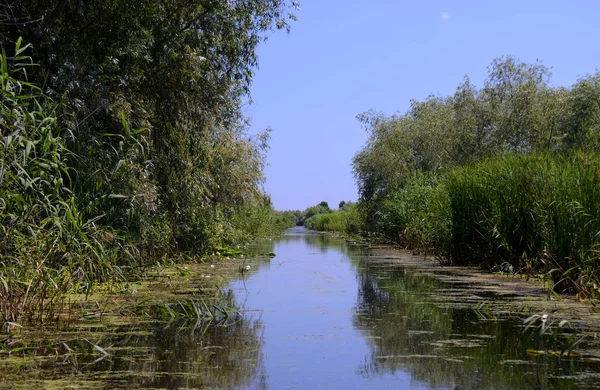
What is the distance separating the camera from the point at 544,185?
9.70m

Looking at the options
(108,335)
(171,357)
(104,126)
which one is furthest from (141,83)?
(171,357)

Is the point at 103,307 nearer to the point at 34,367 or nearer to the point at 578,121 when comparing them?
the point at 34,367

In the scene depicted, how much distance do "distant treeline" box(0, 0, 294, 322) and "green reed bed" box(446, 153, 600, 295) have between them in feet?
15.0

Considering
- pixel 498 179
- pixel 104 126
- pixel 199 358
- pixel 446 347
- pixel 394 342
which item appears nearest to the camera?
pixel 199 358

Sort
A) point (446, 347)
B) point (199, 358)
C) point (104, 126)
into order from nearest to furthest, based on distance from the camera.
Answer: point (199, 358), point (446, 347), point (104, 126)

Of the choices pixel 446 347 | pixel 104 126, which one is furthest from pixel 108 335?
pixel 104 126

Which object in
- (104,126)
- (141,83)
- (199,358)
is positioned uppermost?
(141,83)

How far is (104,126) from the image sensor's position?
955 centimetres

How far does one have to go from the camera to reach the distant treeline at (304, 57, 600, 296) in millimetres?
8156

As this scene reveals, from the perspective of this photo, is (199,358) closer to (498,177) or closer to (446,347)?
(446,347)

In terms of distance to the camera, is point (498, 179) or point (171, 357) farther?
point (498, 179)

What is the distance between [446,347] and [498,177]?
650cm

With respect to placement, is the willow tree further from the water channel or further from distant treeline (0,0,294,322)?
the water channel

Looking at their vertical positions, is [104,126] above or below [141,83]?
below
